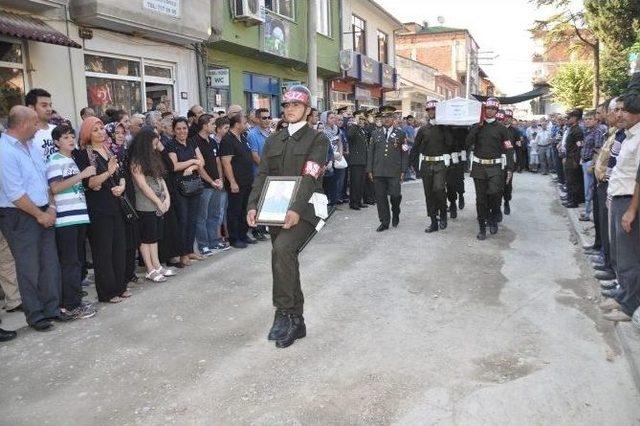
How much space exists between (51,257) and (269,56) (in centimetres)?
1141

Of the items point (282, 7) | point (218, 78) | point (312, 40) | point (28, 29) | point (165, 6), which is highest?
point (282, 7)

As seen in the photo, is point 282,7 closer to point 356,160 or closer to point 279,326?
point 356,160

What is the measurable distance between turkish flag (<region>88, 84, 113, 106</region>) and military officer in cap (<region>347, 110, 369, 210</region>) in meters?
4.82

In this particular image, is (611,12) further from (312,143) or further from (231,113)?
(312,143)

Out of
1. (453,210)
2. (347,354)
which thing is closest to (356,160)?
(453,210)

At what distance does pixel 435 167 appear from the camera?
30.7ft

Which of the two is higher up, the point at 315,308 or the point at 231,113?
the point at 231,113

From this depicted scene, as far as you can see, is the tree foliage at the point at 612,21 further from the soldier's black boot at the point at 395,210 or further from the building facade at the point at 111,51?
the building facade at the point at 111,51

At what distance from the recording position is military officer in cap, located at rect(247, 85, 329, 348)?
4520 mm

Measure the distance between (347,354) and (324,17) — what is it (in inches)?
685

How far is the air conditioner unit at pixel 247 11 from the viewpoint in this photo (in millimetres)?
13047

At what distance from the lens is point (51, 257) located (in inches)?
203

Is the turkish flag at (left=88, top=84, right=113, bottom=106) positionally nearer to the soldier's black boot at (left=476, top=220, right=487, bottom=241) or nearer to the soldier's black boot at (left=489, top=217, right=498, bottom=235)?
the soldier's black boot at (left=476, top=220, right=487, bottom=241)

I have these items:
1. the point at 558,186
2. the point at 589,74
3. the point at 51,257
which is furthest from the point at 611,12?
the point at 51,257
